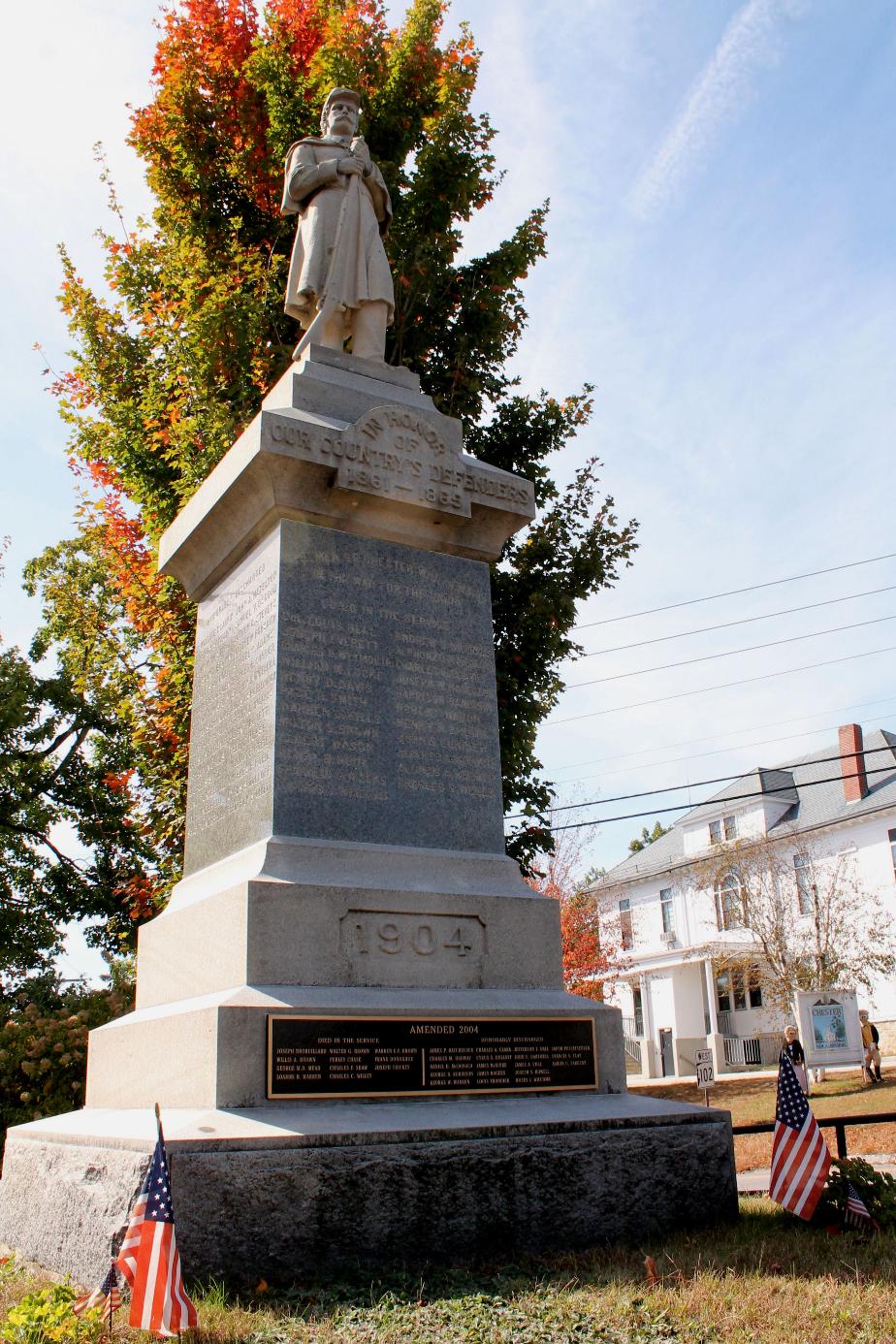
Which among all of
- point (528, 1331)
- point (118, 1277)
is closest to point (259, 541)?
point (118, 1277)

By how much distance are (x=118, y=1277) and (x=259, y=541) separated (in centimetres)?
431

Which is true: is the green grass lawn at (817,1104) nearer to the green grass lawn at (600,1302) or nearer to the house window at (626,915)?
the green grass lawn at (600,1302)

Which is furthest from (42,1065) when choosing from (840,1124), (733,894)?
(733,894)

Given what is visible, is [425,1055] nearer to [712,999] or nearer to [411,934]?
[411,934]

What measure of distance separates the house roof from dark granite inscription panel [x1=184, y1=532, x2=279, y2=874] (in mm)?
Result: 28218

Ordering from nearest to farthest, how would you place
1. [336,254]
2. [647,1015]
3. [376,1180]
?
[376,1180], [336,254], [647,1015]

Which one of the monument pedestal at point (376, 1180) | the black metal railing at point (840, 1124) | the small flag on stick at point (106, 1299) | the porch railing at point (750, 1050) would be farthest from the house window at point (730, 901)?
the small flag on stick at point (106, 1299)

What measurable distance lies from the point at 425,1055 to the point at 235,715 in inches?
96.1

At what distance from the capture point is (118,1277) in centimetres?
447

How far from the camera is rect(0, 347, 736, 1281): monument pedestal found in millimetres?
5035

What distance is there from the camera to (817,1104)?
21.7 metres

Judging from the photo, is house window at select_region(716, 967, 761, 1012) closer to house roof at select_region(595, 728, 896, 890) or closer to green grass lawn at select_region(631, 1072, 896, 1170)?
house roof at select_region(595, 728, 896, 890)

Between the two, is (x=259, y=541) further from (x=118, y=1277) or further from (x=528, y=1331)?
(x=528, y=1331)

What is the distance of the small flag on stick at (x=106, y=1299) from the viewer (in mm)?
4185
